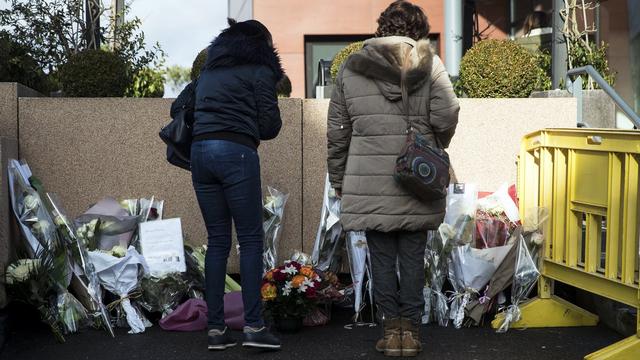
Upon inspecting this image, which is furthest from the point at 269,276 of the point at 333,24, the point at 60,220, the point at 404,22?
the point at 333,24

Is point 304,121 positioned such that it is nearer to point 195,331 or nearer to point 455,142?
point 455,142

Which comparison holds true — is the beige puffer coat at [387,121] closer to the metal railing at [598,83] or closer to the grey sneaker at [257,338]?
the grey sneaker at [257,338]

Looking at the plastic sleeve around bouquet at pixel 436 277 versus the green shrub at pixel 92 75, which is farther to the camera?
the green shrub at pixel 92 75

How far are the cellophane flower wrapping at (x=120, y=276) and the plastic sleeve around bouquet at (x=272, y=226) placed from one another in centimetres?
91

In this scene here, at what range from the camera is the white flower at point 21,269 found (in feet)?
17.9

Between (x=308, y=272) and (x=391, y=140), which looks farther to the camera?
(x=308, y=272)

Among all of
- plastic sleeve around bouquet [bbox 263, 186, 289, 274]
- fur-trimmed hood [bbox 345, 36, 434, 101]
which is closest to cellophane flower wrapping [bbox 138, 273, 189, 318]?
plastic sleeve around bouquet [bbox 263, 186, 289, 274]

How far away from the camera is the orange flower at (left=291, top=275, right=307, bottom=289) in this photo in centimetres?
555

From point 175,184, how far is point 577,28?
5.33 meters

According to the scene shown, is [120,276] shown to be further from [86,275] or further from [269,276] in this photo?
[269,276]

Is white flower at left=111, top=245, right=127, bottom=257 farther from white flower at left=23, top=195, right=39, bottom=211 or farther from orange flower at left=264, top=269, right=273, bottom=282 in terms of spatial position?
orange flower at left=264, top=269, right=273, bottom=282

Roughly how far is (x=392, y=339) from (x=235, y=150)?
1282mm

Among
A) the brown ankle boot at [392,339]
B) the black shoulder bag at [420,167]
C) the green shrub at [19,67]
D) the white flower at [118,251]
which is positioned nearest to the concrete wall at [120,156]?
the green shrub at [19,67]

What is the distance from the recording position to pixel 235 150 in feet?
15.8
